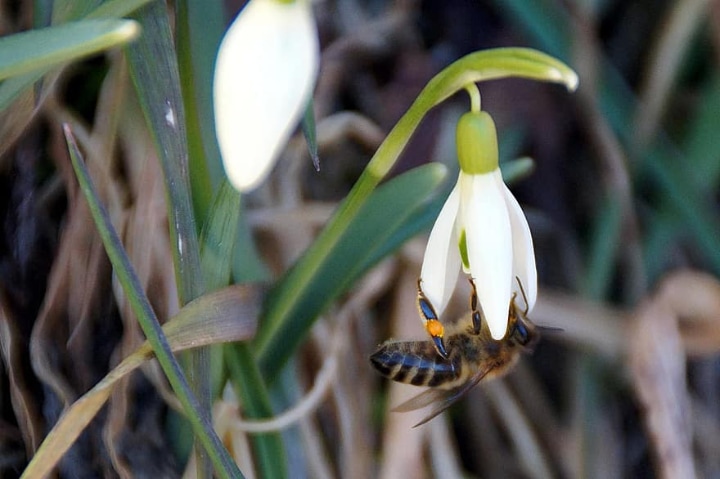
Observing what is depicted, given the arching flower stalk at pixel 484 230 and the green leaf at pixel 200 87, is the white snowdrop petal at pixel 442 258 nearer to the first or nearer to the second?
the arching flower stalk at pixel 484 230

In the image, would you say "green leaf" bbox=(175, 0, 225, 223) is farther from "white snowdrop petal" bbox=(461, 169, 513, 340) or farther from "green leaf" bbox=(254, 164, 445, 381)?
"white snowdrop petal" bbox=(461, 169, 513, 340)

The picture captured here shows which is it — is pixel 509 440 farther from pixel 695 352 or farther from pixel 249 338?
pixel 249 338

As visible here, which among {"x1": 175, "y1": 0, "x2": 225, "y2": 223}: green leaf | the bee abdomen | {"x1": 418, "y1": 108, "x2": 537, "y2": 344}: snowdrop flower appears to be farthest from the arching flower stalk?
{"x1": 175, "y1": 0, "x2": 225, "y2": 223}: green leaf

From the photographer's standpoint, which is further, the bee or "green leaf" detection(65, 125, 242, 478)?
the bee

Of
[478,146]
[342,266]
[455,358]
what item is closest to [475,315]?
[455,358]

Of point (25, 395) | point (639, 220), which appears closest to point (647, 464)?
point (639, 220)

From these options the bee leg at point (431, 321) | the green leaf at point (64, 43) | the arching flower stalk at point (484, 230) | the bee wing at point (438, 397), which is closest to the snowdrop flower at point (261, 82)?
the green leaf at point (64, 43)

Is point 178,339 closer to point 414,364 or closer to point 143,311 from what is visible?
point 143,311
